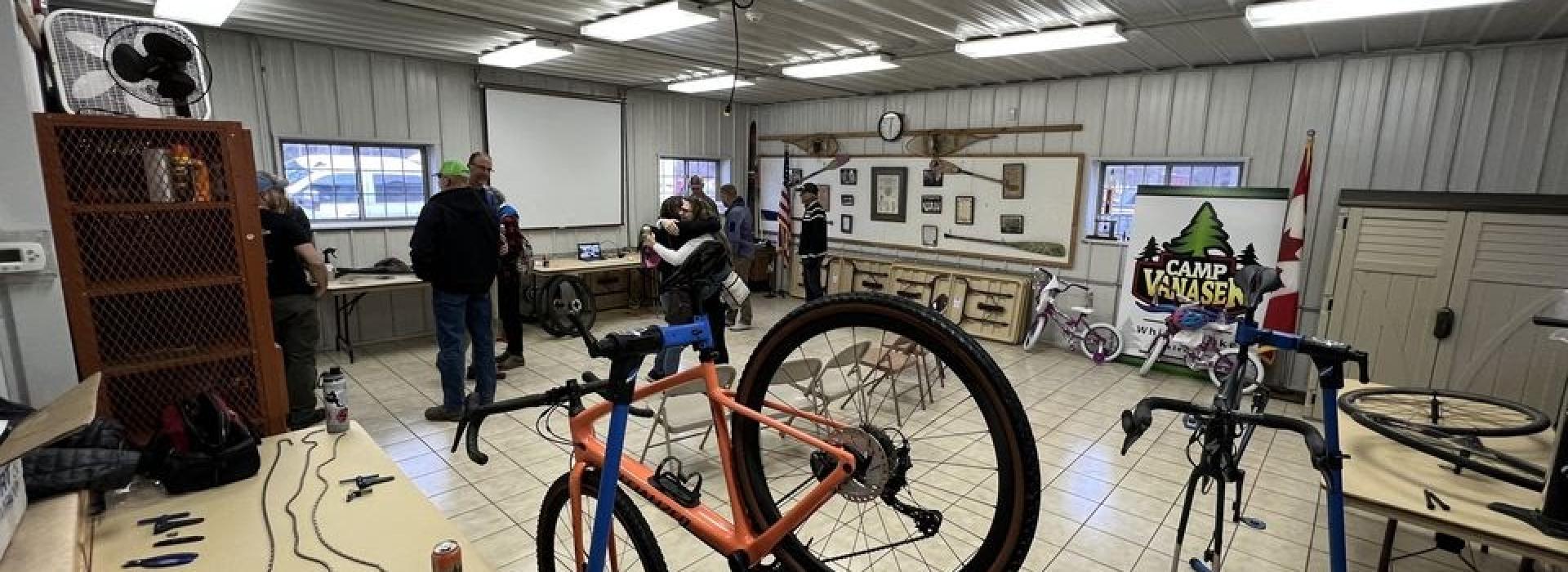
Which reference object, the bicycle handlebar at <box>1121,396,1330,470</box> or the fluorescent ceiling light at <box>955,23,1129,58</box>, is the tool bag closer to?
the bicycle handlebar at <box>1121,396,1330,470</box>

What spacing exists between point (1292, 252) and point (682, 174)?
6591mm

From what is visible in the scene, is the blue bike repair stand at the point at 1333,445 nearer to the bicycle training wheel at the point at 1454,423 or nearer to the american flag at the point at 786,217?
the bicycle training wheel at the point at 1454,423

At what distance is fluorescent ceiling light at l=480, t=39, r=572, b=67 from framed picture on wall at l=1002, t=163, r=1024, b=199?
4379 millimetres

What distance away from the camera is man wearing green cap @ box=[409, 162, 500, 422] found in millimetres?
3662

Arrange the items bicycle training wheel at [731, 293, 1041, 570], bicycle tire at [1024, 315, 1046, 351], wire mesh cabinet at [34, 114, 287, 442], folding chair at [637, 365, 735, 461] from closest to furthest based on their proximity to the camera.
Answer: bicycle training wheel at [731, 293, 1041, 570] → wire mesh cabinet at [34, 114, 287, 442] → folding chair at [637, 365, 735, 461] → bicycle tire at [1024, 315, 1046, 351]

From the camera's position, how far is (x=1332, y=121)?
4.93m

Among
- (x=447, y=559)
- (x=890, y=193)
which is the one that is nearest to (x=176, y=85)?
(x=447, y=559)

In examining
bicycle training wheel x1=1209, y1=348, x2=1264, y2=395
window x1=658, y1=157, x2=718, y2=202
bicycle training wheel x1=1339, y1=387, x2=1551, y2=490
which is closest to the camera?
bicycle training wheel x1=1339, y1=387, x2=1551, y2=490

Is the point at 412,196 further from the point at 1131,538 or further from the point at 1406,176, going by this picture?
the point at 1406,176

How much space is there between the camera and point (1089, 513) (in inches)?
126

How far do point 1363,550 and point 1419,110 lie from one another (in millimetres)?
3554

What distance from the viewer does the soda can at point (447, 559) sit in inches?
55.7

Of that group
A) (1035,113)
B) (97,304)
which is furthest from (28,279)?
(1035,113)

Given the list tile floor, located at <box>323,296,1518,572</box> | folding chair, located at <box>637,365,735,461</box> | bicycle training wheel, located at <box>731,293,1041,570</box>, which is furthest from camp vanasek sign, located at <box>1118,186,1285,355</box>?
folding chair, located at <box>637,365,735,461</box>
